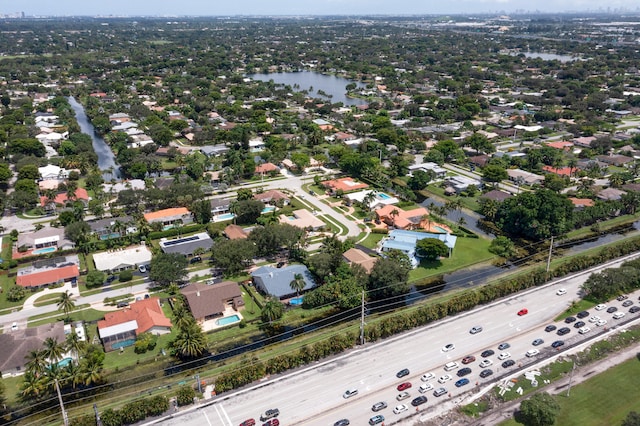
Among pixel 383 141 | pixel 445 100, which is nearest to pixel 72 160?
pixel 383 141

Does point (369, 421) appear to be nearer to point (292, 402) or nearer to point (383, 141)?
point (292, 402)

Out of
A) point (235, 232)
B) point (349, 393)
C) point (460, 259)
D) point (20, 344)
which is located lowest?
point (460, 259)

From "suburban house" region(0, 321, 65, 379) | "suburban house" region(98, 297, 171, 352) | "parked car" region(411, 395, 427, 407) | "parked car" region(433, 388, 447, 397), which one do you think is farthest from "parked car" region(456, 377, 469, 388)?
"suburban house" region(0, 321, 65, 379)

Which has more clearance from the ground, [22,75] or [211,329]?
[22,75]

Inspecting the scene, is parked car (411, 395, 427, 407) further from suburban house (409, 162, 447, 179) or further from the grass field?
suburban house (409, 162, 447, 179)

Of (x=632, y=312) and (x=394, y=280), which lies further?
(x=394, y=280)

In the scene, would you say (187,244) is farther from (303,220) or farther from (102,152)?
(102,152)

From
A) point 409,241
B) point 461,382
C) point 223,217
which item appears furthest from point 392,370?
point 223,217
